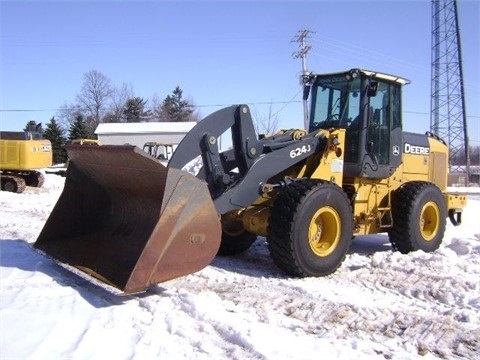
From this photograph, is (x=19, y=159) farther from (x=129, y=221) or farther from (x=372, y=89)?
(x=372, y=89)

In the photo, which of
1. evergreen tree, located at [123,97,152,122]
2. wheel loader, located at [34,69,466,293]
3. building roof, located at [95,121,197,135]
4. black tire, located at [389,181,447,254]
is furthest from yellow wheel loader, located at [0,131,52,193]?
evergreen tree, located at [123,97,152,122]

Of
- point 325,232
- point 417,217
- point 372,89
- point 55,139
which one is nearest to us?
point 325,232

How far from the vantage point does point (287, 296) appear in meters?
4.81

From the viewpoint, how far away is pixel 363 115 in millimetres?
6621

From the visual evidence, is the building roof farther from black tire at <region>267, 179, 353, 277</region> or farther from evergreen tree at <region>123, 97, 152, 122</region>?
black tire at <region>267, 179, 353, 277</region>

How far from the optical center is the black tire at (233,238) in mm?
6626

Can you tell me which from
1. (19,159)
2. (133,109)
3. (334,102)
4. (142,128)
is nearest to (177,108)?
(133,109)

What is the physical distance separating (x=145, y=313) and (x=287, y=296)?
4.63ft

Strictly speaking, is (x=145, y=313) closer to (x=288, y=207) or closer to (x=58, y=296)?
(x=58, y=296)

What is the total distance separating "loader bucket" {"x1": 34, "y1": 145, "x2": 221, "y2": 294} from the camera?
4.34 metres

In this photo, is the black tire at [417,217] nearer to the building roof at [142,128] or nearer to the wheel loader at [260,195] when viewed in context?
the wheel loader at [260,195]

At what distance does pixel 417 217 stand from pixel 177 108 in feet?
211

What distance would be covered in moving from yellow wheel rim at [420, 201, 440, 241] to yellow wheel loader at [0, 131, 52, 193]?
44.7ft

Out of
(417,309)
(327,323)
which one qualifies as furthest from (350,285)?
(327,323)
